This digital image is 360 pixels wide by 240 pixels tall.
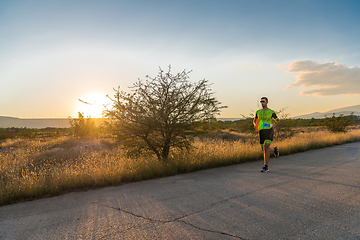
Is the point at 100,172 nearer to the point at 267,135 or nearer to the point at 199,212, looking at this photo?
the point at 199,212

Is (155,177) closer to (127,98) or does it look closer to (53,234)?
(127,98)

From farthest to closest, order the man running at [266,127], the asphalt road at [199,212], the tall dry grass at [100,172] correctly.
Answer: the man running at [266,127], the tall dry grass at [100,172], the asphalt road at [199,212]

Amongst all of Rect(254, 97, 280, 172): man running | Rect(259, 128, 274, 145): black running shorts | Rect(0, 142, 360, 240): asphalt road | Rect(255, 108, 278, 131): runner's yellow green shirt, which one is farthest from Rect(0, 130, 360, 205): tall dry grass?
Rect(255, 108, 278, 131): runner's yellow green shirt

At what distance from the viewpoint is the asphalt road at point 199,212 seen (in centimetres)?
325

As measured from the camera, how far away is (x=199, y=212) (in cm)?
397

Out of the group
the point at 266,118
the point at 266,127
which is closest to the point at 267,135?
the point at 266,127

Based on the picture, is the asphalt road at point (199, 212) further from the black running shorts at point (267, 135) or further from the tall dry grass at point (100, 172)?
the black running shorts at point (267, 135)

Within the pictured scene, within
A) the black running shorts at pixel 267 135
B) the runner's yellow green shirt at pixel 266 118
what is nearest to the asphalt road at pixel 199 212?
the black running shorts at pixel 267 135

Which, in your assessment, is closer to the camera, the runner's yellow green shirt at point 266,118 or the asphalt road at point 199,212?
the asphalt road at point 199,212

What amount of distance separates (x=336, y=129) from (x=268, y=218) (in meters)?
29.2

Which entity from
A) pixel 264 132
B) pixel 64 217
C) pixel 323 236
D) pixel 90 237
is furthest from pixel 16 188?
pixel 264 132

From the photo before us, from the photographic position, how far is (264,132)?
7816 mm

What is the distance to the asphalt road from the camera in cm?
325

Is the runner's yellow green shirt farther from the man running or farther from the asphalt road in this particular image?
the asphalt road
